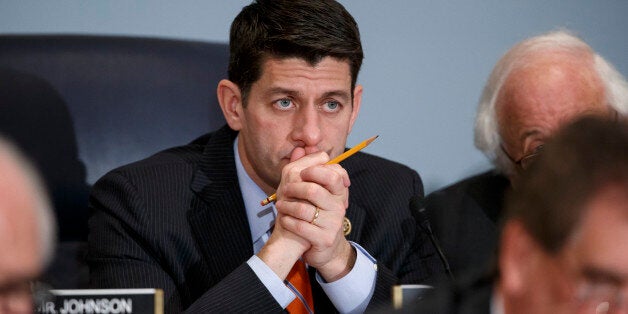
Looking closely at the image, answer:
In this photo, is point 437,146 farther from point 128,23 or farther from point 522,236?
point 522,236

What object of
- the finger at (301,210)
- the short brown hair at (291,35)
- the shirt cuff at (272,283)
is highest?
the short brown hair at (291,35)

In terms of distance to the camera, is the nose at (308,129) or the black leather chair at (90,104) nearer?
the nose at (308,129)

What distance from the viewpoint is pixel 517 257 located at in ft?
2.42

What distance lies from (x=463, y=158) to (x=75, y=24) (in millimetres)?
946

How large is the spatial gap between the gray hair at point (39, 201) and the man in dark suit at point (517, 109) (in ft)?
3.87

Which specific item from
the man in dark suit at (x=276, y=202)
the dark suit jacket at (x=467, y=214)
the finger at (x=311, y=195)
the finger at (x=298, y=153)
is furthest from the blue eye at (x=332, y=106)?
the dark suit jacket at (x=467, y=214)

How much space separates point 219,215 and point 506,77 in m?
0.65

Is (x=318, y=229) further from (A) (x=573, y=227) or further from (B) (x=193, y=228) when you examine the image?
(A) (x=573, y=227)

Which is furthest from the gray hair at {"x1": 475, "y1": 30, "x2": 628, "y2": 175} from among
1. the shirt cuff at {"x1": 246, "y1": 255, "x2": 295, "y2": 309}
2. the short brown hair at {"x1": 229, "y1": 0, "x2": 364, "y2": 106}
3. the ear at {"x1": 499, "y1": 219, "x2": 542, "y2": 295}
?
the ear at {"x1": 499, "y1": 219, "x2": 542, "y2": 295}

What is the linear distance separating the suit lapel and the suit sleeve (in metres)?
0.03

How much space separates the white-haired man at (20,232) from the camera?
62 cm

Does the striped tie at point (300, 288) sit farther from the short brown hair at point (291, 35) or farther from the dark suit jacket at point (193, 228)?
the short brown hair at point (291, 35)

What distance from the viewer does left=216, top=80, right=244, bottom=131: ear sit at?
1.75 metres

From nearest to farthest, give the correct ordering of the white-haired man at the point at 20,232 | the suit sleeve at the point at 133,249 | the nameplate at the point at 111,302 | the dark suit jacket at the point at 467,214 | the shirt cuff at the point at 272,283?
the white-haired man at the point at 20,232
the nameplate at the point at 111,302
the shirt cuff at the point at 272,283
the suit sleeve at the point at 133,249
the dark suit jacket at the point at 467,214
